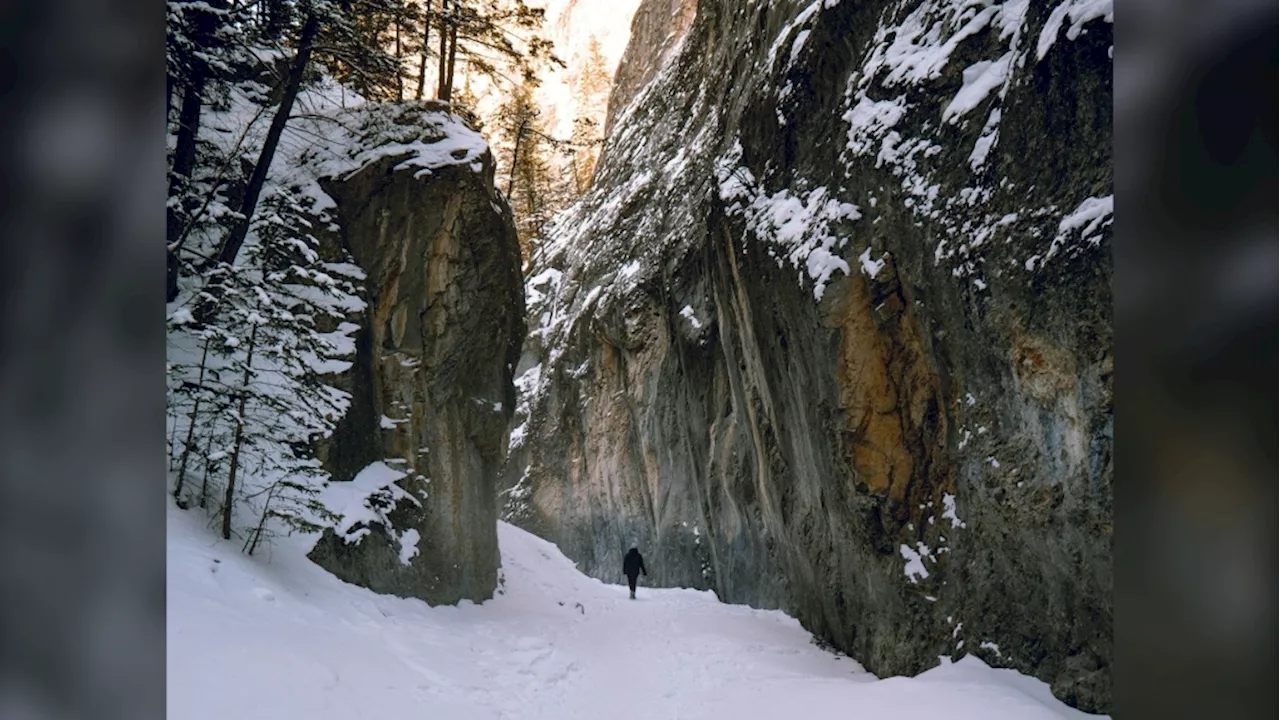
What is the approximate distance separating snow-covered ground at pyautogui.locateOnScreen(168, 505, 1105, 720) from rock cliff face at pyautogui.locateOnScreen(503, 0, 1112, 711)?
0.90 meters

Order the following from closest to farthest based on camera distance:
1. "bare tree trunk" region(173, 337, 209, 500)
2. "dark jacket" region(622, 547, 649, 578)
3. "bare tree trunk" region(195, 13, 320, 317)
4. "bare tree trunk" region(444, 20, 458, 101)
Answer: "bare tree trunk" region(173, 337, 209, 500), "bare tree trunk" region(195, 13, 320, 317), "bare tree trunk" region(444, 20, 458, 101), "dark jacket" region(622, 547, 649, 578)

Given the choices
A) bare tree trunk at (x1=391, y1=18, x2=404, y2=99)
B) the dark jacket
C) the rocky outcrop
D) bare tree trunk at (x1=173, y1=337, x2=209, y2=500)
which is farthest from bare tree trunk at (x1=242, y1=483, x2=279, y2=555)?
the rocky outcrop

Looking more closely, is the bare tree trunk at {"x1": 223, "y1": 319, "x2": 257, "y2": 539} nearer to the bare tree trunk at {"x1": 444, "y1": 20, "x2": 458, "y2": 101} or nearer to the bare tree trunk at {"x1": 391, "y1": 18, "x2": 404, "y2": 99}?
the bare tree trunk at {"x1": 391, "y1": 18, "x2": 404, "y2": 99}

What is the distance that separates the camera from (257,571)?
8.15 m

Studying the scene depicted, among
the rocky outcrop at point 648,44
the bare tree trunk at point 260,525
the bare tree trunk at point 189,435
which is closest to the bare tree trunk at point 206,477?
the bare tree trunk at point 189,435

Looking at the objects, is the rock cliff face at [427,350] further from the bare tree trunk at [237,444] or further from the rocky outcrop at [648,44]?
the rocky outcrop at [648,44]

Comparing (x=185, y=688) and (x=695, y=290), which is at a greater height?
(x=695, y=290)

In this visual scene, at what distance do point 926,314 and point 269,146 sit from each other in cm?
862

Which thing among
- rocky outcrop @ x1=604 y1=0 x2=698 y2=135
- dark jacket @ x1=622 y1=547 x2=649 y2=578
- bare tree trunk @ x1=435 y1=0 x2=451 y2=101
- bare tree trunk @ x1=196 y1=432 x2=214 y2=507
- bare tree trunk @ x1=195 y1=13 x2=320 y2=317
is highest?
rocky outcrop @ x1=604 y1=0 x2=698 y2=135

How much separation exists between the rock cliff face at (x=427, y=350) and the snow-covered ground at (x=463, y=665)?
3.61 ft

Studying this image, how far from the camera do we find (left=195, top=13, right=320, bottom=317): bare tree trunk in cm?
953
